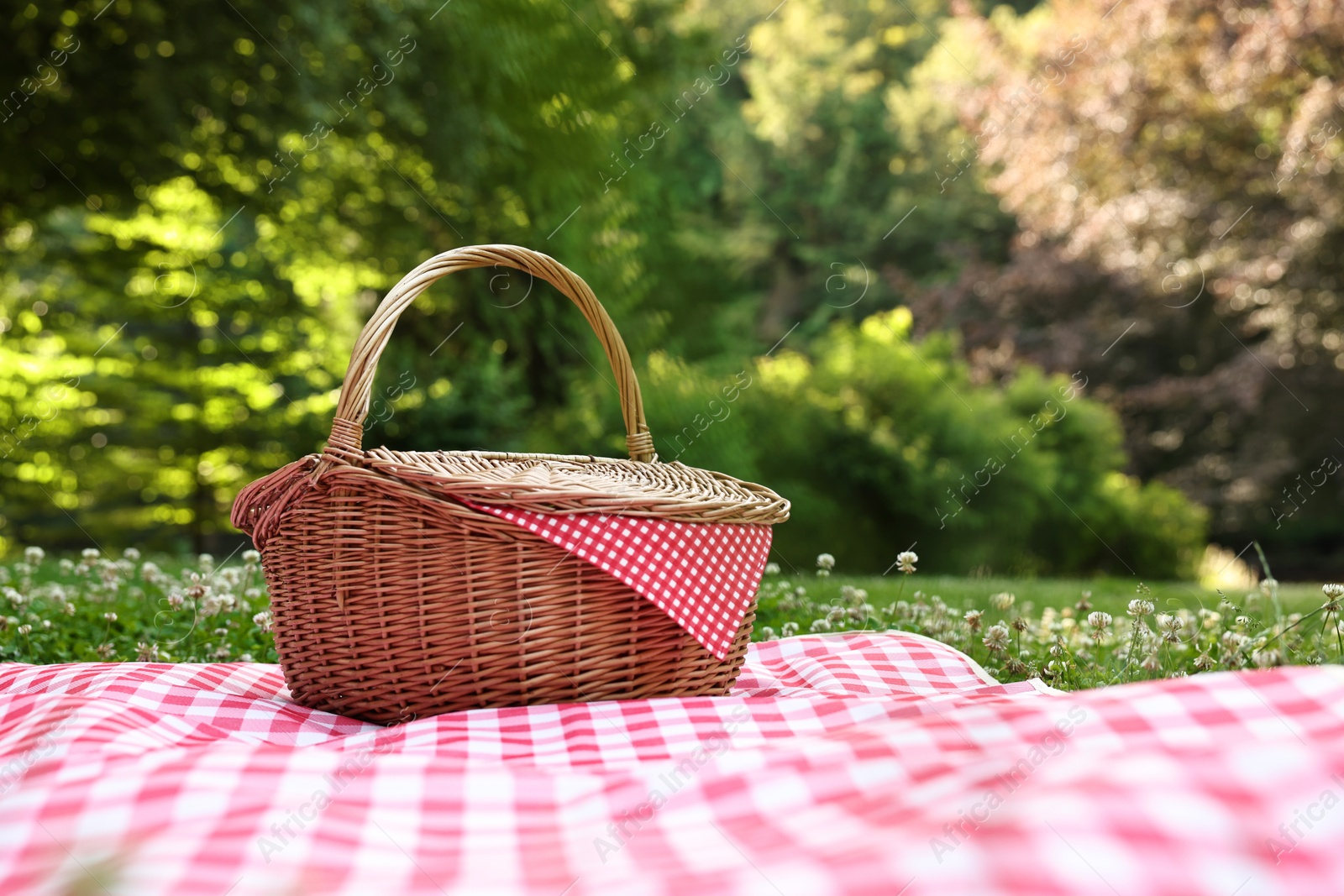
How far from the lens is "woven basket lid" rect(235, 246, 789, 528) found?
4.76ft

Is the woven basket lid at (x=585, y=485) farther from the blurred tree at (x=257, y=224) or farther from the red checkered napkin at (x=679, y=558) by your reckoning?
the blurred tree at (x=257, y=224)

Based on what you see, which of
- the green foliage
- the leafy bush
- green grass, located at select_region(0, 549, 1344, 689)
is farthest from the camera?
the leafy bush

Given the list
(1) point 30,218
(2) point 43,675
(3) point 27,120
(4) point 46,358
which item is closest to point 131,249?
(4) point 46,358

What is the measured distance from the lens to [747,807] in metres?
0.96

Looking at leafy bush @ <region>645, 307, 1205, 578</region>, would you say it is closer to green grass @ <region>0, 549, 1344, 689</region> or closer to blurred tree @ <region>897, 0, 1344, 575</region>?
blurred tree @ <region>897, 0, 1344, 575</region>

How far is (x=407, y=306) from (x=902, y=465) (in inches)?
243

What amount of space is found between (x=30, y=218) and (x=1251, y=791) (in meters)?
7.37

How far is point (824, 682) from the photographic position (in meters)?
1.82

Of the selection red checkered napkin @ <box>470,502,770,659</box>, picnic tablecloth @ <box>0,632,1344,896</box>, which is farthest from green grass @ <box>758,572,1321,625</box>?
picnic tablecloth @ <box>0,632,1344,896</box>

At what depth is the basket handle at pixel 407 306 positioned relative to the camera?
1525 millimetres

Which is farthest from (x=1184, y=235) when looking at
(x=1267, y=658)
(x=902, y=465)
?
(x=1267, y=658)

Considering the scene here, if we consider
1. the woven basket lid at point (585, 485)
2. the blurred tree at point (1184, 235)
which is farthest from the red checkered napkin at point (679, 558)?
the blurred tree at point (1184, 235)

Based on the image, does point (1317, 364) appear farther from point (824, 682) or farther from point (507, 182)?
point (824, 682)

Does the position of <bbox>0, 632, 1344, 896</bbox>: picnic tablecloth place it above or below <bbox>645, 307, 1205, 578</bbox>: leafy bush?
above
